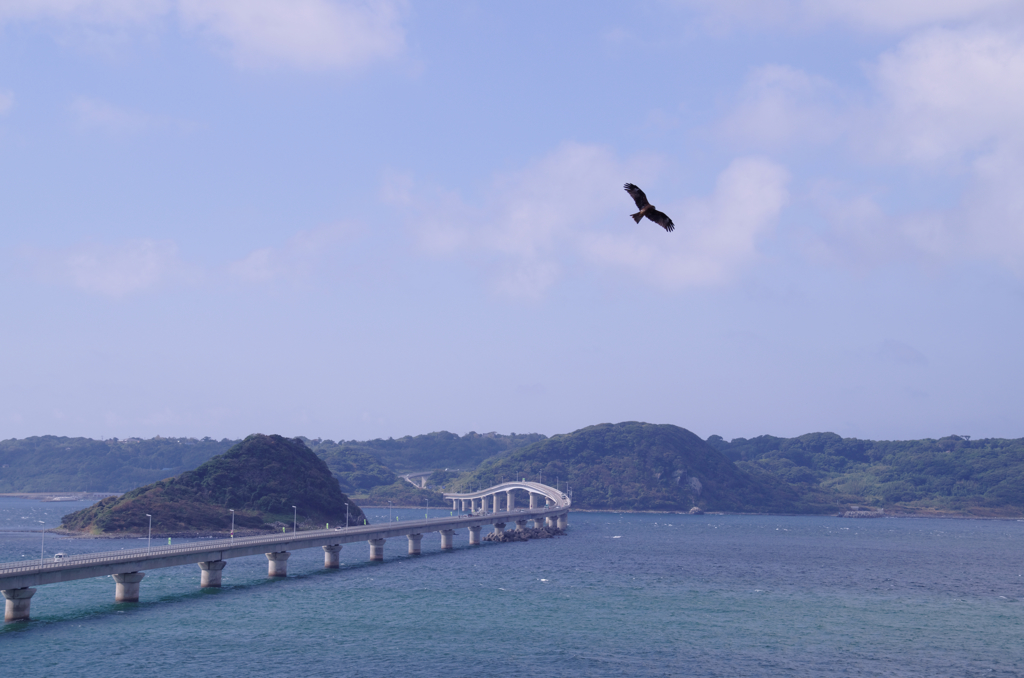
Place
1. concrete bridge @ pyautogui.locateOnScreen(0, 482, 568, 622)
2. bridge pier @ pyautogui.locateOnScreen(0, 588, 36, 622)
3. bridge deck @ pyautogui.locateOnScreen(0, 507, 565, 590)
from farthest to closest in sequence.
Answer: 1. bridge deck @ pyautogui.locateOnScreen(0, 507, 565, 590)
2. concrete bridge @ pyautogui.locateOnScreen(0, 482, 568, 622)
3. bridge pier @ pyautogui.locateOnScreen(0, 588, 36, 622)

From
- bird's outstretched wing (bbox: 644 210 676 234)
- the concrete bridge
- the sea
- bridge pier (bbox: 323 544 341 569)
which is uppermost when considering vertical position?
bird's outstretched wing (bbox: 644 210 676 234)

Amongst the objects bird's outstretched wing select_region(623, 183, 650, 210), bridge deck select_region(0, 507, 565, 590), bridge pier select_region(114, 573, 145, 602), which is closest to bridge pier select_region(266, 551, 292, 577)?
bridge deck select_region(0, 507, 565, 590)

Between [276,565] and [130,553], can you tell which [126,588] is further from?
[276,565]

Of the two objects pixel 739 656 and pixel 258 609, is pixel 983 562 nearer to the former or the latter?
pixel 739 656

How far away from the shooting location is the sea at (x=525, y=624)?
7375 cm

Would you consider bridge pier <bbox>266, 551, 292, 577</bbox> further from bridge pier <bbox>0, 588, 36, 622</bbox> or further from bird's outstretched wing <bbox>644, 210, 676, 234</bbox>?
bird's outstretched wing <bbox>644, 210, 676, 234</bbox>

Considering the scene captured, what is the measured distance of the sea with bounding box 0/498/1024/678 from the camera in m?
73.8

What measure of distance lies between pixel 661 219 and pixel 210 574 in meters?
106

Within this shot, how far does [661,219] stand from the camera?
25719mm

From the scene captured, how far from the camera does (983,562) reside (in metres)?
184

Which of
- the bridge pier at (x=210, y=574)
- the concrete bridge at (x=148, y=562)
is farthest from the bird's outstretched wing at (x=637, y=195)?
the bridge pier at (x=210, y=574)

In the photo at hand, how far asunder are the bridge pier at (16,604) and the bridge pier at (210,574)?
96.4 feet

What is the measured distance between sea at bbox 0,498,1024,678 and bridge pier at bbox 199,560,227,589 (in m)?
1.97

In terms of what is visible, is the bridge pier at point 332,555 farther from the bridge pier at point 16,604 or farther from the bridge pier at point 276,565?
the bridge pier at point 16,604
